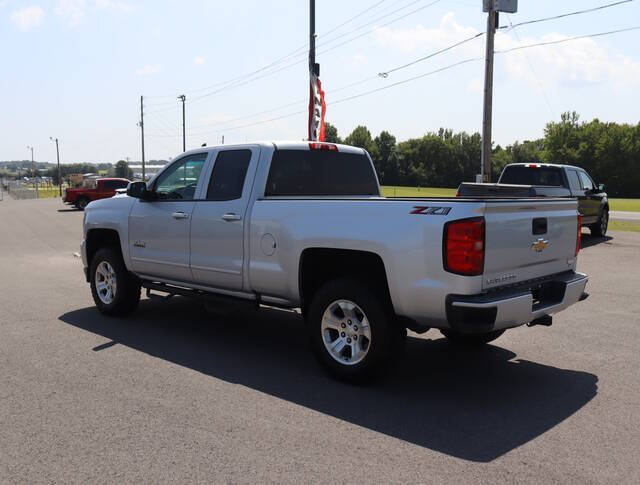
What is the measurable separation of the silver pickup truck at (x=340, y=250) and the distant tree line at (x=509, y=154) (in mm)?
94597

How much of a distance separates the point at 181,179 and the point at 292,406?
3281 mm

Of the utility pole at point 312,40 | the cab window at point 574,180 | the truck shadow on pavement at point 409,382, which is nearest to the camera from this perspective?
the truck shadow on pavement at point 409,382

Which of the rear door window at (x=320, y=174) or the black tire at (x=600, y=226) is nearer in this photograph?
the rear door window at (x=320, y=174)

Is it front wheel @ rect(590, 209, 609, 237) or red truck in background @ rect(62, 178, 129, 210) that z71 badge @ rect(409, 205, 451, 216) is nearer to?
front wheel @ rect(590, 209, 609, 237)

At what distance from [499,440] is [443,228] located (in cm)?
145

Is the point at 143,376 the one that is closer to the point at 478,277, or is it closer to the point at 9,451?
the point at 9,451

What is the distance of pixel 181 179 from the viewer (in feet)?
22.1

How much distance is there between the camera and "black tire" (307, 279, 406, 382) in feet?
15.2

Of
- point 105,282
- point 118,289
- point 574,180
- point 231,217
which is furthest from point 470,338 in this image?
point 574,180

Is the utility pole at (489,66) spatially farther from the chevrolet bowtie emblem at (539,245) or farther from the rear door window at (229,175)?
the chevrolet bowtie emblem at (539,245)

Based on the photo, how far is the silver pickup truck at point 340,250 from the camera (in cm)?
430

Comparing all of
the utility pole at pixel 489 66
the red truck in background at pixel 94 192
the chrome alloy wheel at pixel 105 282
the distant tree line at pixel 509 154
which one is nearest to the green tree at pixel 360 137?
the distant tree line at pixel 509 154

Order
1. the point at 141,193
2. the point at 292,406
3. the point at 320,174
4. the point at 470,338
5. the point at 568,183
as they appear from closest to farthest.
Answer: the point at 292,406
the point at 470,338
the point at 320,174
the point at 141,193
the point at 568,183

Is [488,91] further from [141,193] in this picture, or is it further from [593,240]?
[141,193]
